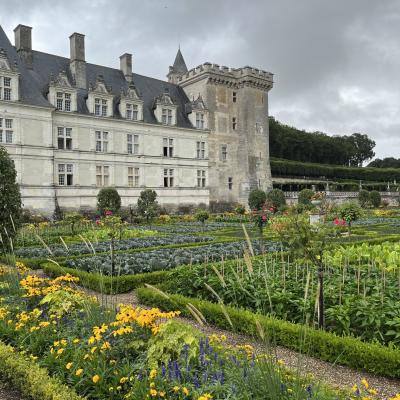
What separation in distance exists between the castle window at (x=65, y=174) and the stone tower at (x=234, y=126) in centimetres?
1233

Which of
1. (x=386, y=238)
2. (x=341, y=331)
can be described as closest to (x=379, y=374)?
(x=341, y=331)

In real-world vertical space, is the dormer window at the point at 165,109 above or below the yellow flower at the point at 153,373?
above

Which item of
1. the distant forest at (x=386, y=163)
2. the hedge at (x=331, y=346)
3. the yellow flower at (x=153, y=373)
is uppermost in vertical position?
the distant forest at (x=386, y=163)

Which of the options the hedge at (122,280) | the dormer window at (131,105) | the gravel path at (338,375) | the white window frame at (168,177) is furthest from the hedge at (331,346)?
the white window frame at (168,177)

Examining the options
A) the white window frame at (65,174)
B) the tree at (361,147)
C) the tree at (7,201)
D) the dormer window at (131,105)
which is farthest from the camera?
the tree at (361,147)

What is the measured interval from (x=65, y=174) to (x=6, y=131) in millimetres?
4535

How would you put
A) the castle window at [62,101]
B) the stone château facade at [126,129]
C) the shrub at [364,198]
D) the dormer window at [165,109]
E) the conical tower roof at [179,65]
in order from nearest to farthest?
the stone château facade at [126,129]
the castle window at [62,101]
the dormer window at [165,109]
the shrub at [364,198]
the conical tower roof at [179,65]

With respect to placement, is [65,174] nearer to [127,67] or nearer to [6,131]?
[6,131]

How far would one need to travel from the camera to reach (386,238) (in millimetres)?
14047

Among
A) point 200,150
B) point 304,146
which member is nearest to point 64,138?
point 200,150

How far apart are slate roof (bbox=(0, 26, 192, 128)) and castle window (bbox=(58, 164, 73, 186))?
→ 3959 millimetres

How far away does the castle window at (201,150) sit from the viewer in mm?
35062

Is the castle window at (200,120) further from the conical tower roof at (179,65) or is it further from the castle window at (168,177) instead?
the conical tower roof at (179,65)

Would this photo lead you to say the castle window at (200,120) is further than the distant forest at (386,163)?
No
